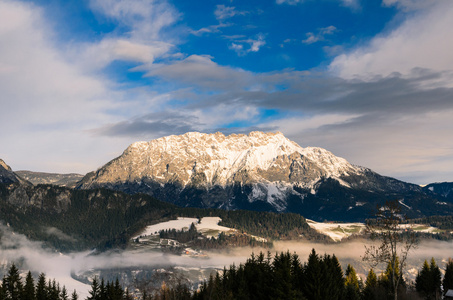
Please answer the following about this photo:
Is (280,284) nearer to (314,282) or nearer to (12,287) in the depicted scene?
(314,282)

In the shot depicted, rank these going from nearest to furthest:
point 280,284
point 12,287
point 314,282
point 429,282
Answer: point 280,284 < point 314,282 < point 12,287 < point 429,282

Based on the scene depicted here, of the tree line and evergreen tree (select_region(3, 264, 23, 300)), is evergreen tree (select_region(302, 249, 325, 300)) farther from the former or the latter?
evergreen tree (select_region(3, 264, 23, 300))

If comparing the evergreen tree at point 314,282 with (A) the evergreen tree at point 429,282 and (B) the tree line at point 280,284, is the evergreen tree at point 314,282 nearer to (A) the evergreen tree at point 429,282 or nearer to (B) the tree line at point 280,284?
(B) the tree line at point 280,284

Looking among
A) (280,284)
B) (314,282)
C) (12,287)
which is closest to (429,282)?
(314,282)

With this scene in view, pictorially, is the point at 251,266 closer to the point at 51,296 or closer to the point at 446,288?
the point at 51,296

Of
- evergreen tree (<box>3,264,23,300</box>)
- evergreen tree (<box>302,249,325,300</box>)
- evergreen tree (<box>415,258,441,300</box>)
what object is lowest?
evergreen tree (<box>415,258,441,300</box>)

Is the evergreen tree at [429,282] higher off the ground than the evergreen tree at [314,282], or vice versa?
the evergreen tree at [314,282]

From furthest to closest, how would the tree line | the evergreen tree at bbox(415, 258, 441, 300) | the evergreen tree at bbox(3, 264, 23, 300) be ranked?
the evergreen tree at bbox(415, 258, 441, 300)
the evergreen tree at bbox(3, 264, 23, 300)
the tree line

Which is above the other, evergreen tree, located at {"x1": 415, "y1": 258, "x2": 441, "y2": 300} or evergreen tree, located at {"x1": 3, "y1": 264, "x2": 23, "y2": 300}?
evergreen tree, located at {"x1": 3, "y1": 264, "x2": 23, "y2": 300}

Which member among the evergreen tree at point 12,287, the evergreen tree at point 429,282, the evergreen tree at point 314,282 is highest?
the evergreen tree at point 314,282

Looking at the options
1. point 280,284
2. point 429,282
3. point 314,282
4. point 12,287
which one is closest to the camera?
point 280,284

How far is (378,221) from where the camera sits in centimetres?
8781

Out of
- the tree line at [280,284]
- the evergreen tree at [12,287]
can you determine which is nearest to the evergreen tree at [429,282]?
the tree line at [280,284]

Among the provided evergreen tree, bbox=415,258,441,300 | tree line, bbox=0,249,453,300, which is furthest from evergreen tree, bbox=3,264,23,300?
evergreen tree, bbox=415,258,441,300
